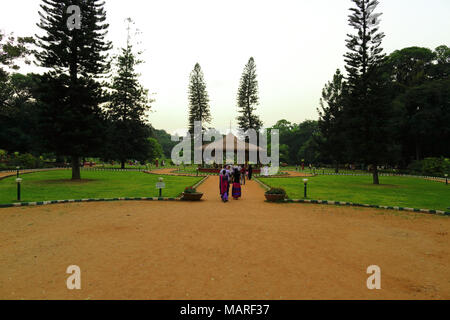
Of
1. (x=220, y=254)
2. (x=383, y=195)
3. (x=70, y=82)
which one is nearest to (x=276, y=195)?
(x=220, y=254)

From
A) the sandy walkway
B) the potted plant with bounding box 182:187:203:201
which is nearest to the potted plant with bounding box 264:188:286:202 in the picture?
the sandy walkway

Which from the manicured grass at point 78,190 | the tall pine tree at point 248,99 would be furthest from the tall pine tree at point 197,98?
the manicured grass at point 78,190

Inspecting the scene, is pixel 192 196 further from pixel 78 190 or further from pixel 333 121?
pixel 333 121

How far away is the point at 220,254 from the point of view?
5602 mm

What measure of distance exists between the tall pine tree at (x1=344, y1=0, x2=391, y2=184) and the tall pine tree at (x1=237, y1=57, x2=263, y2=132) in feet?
75.7

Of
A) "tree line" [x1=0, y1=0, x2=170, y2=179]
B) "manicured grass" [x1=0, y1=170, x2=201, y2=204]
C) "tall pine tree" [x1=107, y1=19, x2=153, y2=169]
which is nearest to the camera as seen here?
"manicured grass" [x1=0, y1=170, x2=201, y2=204]

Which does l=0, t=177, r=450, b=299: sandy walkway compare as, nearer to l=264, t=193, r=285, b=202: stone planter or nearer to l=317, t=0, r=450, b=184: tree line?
l=264, t=193, r=285, b=202: stone planter

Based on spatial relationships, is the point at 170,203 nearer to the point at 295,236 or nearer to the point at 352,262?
the point at 295,236

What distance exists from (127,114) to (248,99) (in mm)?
20276

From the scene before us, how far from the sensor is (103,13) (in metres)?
22.0

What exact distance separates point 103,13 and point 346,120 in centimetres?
2256

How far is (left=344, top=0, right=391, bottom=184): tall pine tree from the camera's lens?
22391 millimetres

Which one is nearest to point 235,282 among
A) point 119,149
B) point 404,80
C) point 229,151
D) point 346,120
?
point 346,120

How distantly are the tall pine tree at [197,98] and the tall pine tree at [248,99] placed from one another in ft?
21.0
